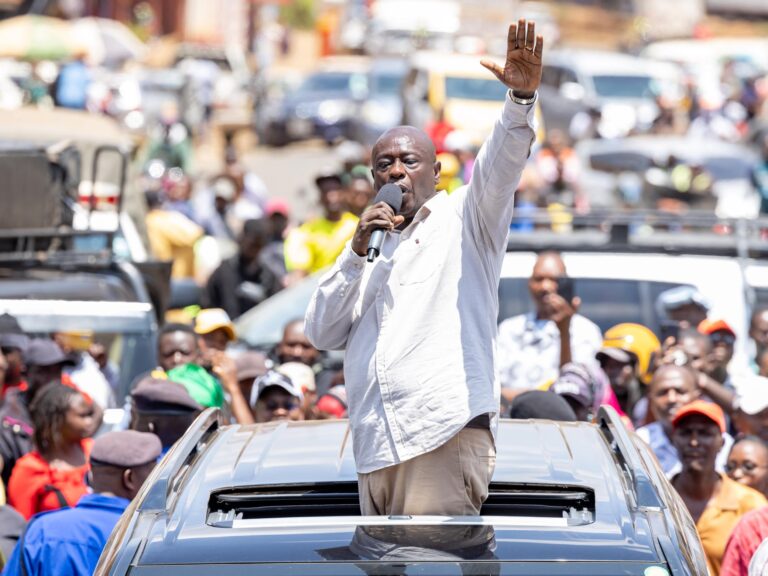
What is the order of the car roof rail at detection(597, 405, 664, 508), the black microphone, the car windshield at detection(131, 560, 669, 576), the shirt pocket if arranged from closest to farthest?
the car windshield at detection(131, 560, 669, 576) < the car roof rail at detection(597, 405, 664, 508) < the black microphone < the shirt pocket

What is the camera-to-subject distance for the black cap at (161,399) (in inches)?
252

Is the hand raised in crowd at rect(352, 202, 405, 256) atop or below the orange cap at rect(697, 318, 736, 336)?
atop

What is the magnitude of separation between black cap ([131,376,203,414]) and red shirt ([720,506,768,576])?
7.30ft

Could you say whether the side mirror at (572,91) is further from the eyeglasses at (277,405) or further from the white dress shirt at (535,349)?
the eyeglasses at (277,405)

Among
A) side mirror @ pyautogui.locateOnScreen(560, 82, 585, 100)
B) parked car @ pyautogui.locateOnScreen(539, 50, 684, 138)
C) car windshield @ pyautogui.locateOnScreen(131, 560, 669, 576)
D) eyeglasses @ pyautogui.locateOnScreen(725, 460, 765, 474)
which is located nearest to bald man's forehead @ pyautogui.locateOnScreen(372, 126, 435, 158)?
car windshield @ pyautogui.locateOnScreen(131, 560, 669, 576)

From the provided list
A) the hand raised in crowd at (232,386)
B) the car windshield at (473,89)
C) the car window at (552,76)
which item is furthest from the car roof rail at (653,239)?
the car window at (552,76)

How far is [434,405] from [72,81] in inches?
807

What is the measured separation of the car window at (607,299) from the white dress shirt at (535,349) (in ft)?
1.32

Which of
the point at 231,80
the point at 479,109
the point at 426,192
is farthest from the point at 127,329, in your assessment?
the point at 231,80

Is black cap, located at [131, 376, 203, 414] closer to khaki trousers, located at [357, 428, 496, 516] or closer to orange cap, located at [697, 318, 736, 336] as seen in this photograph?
khaki trousers, located at [357, 428, 496, 516]

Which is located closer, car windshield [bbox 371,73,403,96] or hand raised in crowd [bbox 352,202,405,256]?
hand raised in crowd [bbox 352,202,405,256]

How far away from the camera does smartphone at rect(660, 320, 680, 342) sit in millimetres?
8028

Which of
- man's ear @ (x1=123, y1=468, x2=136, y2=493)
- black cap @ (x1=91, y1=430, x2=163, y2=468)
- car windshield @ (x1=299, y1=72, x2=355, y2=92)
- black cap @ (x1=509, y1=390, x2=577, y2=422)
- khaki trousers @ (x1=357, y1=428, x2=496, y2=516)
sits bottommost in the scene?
car windshield @ (x1=299, y1=72, x2=355, y2=92)

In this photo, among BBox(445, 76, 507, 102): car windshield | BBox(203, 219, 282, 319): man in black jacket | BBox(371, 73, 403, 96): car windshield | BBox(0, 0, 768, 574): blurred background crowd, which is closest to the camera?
BBox(0, 0, 768, 574): blurred background crowd
